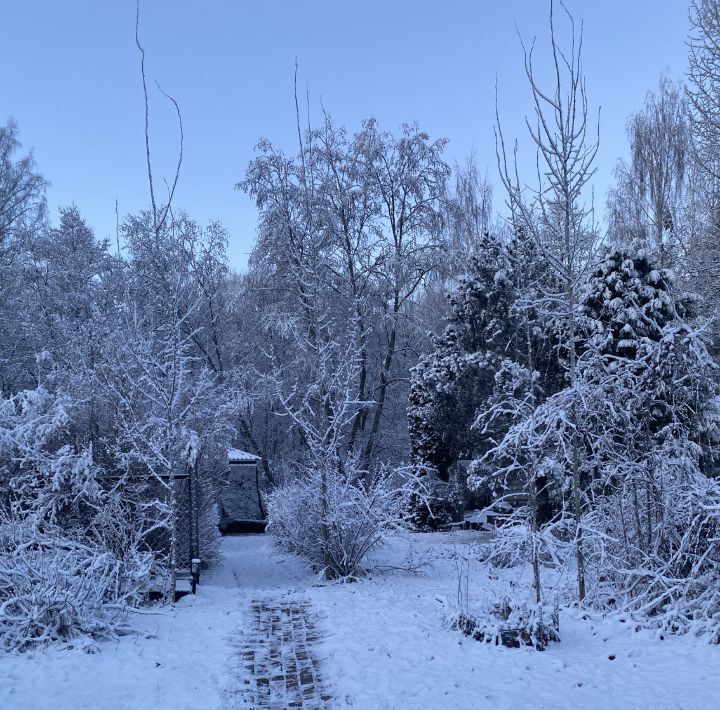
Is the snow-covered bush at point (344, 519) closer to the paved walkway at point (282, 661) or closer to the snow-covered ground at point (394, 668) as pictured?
the paved walkway at point (282, 661)

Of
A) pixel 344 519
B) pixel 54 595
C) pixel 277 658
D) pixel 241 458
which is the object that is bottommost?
pixel 277 658

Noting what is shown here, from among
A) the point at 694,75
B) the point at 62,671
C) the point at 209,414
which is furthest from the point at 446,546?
the point at 694,75

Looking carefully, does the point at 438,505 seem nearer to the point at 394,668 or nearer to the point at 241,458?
the point at 241,458

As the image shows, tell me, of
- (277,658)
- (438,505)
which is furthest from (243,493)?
(277,658)

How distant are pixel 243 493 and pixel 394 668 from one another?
56.4ft

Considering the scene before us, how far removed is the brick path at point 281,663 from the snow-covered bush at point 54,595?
1.46 m

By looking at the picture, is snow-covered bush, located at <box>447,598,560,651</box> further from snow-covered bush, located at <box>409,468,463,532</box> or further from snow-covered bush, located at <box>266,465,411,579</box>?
snow-covered bush, located at <box>409,468,463,532</box>

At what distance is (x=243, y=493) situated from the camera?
22406mm

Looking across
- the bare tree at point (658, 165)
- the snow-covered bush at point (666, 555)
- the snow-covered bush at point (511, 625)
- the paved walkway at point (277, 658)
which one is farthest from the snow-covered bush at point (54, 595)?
the bare tree at point (658, 165)

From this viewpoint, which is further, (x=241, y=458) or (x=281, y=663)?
(x=241, y=458)

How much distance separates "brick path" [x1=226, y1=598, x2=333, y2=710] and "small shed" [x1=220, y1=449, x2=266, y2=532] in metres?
13.2

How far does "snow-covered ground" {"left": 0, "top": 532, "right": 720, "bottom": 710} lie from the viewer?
5062 mm

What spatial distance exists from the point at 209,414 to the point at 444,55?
7.91m

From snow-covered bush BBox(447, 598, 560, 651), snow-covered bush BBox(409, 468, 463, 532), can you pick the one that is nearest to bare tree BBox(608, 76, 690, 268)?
snow-covered bush BBox(409, 468, 463, 532)
